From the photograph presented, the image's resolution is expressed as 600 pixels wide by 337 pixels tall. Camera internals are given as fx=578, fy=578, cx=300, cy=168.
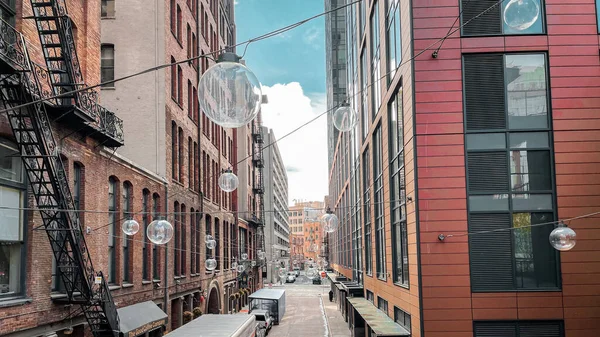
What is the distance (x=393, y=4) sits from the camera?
2195cm

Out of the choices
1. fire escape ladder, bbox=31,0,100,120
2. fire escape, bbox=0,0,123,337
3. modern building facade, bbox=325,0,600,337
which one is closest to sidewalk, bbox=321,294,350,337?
modern building facade, bbox=325,0,600,337

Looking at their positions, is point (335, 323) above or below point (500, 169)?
below

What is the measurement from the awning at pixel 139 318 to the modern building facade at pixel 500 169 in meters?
9.11

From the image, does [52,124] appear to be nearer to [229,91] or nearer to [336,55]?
[229,91]

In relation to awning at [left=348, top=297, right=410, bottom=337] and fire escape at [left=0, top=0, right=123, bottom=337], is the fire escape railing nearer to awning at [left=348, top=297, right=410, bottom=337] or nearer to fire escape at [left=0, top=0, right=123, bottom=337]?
→ fire escape at [left=0, top=0, right=123, bottom=337]

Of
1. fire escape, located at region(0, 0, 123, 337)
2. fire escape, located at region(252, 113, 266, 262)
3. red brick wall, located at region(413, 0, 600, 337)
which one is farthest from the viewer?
fire escape, located at region(252, 113, 266, 262)

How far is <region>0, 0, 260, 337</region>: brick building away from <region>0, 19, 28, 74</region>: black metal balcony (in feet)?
0.15

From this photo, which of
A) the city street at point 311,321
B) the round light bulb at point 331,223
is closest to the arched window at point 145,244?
the round light bulb at point 331,223

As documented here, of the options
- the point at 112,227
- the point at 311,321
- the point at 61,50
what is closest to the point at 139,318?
the point at 112,227

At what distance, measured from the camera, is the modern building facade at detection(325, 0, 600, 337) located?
17.3 meters

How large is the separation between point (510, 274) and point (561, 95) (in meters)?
5.74

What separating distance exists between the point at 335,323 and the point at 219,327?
74.7ft

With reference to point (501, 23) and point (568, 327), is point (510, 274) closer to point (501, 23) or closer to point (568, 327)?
point (568, 327)

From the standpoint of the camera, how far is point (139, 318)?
20562 mm
